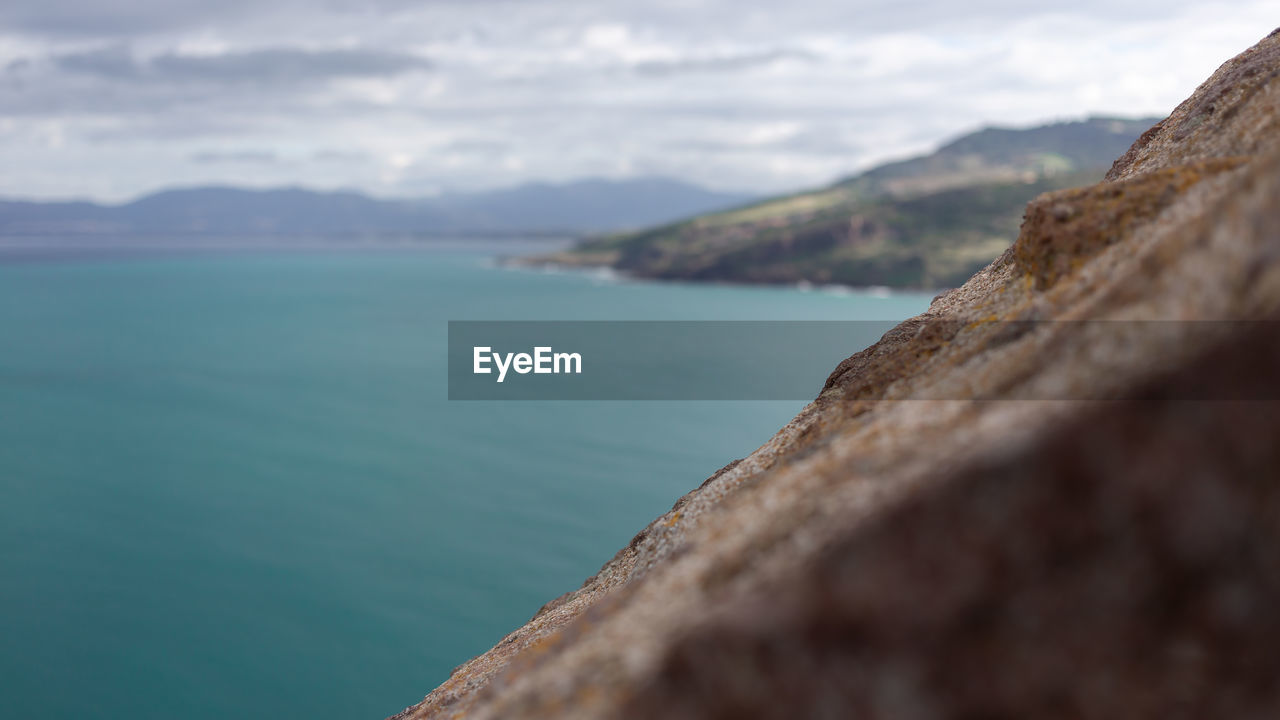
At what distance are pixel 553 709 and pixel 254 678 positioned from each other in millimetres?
54572

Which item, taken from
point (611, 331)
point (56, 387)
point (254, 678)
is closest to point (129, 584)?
point (254, 678)

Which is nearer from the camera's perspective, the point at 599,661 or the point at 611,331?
the point at 599,661

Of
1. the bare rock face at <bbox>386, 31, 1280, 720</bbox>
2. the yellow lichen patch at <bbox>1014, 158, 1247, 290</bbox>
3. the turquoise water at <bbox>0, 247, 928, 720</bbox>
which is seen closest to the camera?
the bare rock face at <bbox>386, 31, 1280, 720</bbox>

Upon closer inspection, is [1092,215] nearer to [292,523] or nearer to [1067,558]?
[1067,558]

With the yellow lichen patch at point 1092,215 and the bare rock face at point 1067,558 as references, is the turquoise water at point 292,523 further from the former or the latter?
the bare rock face at point 1067,558

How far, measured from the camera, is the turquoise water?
5356cm

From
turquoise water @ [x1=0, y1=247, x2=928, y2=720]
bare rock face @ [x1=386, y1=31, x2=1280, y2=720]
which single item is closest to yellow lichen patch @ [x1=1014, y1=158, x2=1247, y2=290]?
bare rock face @ [x1=386, y1=31, x2=1280, y2=720]

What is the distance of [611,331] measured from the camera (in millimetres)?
179750

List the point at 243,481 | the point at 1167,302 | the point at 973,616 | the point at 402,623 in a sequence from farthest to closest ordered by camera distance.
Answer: the point at 243,481 → the point at 402,623 → the point at 1167,302 → the point at 973,616

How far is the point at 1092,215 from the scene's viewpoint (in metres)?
10.8

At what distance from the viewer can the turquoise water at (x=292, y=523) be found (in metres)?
53.6

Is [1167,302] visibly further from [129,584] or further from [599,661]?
[129,584]

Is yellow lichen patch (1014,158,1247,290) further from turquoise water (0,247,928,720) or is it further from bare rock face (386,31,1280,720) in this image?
turquoise water (0,247,928,720)

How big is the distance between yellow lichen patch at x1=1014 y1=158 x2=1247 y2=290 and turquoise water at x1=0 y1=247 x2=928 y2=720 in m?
49.1
